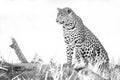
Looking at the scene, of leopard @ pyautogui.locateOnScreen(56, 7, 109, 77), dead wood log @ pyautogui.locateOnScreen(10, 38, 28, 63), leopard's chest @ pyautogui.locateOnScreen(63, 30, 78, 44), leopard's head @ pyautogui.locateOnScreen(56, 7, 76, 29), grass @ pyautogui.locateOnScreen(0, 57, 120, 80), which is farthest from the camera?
leopard's head @ pyautogui.locateOnScreen(56, 7, 76, 29)

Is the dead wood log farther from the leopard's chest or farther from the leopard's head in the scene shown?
the leopard's head

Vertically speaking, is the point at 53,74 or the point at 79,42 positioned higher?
the point at 79,42

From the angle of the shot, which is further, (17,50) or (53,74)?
(17,50)

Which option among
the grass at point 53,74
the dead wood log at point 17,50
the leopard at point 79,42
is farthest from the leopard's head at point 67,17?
the grass at point 53,74

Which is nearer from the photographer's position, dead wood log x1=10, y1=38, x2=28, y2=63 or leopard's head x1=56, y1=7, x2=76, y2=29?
dead wood log x1=10, y1=38, x2=28, y2=63

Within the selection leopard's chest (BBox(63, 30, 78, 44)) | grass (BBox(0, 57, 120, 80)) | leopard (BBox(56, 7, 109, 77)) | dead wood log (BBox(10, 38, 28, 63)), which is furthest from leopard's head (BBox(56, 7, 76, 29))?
grass (BBox(0, 57, 120, 80))

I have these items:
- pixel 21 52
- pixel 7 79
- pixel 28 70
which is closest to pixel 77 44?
pixel 21 52

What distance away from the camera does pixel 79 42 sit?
14.0 metres

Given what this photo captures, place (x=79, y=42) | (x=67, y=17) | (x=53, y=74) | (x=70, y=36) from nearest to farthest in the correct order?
(x=53, y=74) → (x=79, y=42) → (x=70, y=36) → (x=67, y=17)

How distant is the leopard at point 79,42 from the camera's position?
13.7 metres

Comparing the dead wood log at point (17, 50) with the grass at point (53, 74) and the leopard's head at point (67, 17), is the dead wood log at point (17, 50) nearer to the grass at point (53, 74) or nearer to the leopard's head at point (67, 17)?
the grass at point (53, 74)

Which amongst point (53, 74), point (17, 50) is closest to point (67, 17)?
point (17, 50)

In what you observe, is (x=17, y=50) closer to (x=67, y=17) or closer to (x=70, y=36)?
(x=70, y=36)

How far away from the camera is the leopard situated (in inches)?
541
